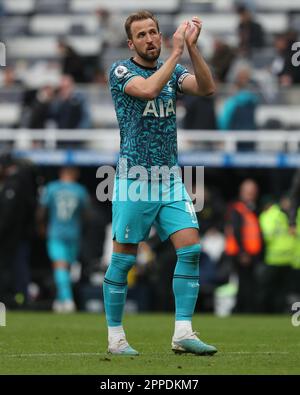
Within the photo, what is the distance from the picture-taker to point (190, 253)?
31.1 feet

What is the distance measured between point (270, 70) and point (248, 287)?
594 centimetres

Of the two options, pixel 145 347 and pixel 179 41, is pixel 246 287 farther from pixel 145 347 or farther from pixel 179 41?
pixel 179 41

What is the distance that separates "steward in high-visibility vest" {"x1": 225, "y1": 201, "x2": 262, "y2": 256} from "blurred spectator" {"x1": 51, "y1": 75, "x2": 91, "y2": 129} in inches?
132

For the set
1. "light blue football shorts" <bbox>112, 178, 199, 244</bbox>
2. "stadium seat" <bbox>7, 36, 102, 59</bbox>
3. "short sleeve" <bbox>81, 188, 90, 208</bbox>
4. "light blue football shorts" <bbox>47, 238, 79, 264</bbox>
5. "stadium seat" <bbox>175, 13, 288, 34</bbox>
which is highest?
"stadium seat" <bbox>175, 13, 288, 34</bbox>

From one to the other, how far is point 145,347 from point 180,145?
9.69 metres

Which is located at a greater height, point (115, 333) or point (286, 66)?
point (286, 66)

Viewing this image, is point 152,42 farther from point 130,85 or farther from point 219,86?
point 219,86

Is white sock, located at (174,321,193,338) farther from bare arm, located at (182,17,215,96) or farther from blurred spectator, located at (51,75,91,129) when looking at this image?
blurred spectator, located at (51,75,91,129)

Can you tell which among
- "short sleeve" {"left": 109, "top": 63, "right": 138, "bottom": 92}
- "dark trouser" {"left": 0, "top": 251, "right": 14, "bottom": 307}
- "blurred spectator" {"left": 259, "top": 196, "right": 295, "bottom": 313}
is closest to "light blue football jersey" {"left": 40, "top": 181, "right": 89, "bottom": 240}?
"dark trouser" {"left": 0, "top": 251, "right": 14, "bottom": 307}

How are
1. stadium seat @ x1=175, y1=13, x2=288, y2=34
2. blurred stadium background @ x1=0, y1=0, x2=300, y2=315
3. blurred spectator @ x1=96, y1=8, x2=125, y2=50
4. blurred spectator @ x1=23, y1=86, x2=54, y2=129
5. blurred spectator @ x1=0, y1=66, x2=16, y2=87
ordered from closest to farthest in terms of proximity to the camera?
blurred stadium background @ x1=0, y1=0, x2=300, y2=315 → blurred spectator @ x1=23, y1=86, x2=54, y2=129 → blurred spectator @ x1=0, y1=66, x2=16, y2=87 → blurred spectator @ x1=96, y1=8, x2=125, y2=50 → stadium seat @ x1=175, y1=13, x2=288, y2=34

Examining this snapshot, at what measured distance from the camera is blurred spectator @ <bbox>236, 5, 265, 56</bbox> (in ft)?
77.9

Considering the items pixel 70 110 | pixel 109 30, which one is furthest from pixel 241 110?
pixel 109 30

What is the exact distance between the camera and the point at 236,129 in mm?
20000
